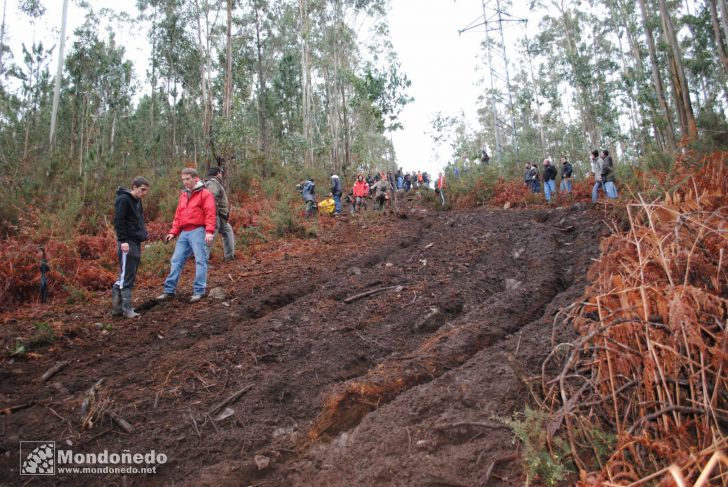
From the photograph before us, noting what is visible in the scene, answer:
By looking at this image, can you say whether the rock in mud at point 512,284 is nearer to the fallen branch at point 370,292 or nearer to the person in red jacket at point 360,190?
the fallen branch at point 370,292

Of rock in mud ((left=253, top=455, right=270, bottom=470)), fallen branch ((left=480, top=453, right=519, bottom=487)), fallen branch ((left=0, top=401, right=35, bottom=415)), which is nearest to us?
fallen branch ((left=480, top=453, right=519, bottom=487))

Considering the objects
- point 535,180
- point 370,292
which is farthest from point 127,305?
point 535,180

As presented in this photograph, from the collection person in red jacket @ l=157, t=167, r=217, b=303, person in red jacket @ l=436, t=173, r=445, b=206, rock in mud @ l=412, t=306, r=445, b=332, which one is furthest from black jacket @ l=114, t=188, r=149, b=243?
person in red jacket @ l=436, t=173, r=445, b=206

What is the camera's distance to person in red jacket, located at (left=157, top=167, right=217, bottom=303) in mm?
5996

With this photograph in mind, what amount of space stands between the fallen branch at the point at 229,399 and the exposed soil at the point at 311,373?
3 cm

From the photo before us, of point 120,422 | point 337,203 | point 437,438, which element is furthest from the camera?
point 337,203

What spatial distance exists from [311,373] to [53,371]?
2.35m

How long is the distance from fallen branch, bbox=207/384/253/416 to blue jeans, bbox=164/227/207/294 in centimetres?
256

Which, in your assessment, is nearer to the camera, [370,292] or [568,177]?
[370,292]

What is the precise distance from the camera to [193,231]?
6066 millimetres

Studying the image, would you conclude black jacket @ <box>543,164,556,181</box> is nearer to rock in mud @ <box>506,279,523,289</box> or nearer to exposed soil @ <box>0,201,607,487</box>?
exposed soil @ <box>0,201,607,487</box>

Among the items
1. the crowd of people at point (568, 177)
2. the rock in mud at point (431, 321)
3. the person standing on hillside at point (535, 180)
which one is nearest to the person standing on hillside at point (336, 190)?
the crowd of people at point (568, 177)

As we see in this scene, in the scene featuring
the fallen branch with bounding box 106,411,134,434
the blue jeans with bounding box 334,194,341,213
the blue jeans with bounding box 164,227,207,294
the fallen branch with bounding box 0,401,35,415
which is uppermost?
the blue jeans with bounding box 334,194,341,213

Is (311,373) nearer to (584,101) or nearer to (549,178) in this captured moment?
(549,178)
